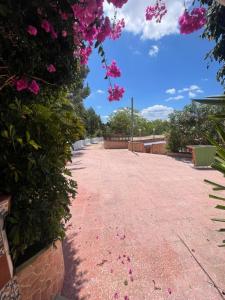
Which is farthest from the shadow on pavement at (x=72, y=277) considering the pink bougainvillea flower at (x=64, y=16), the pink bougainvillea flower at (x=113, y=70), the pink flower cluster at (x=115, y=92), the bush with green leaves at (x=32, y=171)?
the pink bougainvillea flower at (x=64, y=16)

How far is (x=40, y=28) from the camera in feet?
4.78

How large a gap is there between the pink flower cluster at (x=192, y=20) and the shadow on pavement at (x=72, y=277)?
2.56 meters

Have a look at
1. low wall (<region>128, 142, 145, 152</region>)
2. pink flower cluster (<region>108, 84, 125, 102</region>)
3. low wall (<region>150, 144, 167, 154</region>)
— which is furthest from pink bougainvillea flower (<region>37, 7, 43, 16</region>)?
low wall (<region>150, 144, 167, 154</region>)

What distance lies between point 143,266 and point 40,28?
98.0 inches

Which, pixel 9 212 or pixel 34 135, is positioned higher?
pixel 34 135

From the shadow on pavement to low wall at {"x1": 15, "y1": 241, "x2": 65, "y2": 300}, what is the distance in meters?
0.09

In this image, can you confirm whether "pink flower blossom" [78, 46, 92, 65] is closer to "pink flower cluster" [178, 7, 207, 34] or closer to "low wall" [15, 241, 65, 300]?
"pink flower cluster" [178, 7, 207, 34]

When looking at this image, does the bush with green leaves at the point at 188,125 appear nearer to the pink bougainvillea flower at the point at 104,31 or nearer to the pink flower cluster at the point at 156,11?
the pink flower cluster at the point at 156,11

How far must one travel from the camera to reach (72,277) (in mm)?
2443

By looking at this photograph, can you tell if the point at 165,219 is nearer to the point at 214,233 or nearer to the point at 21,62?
the point at 214,233

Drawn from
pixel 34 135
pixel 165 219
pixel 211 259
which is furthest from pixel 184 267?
pixel 34 135

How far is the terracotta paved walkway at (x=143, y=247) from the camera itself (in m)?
2.24

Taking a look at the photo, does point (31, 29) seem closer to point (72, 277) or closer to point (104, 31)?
point (104, 31)

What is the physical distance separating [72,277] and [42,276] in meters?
0.58
